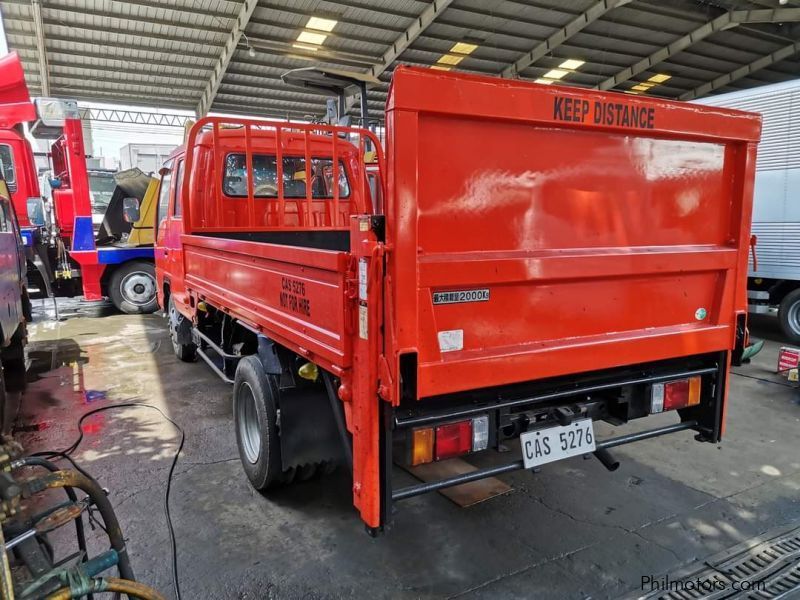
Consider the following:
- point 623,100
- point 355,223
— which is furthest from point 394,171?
point 623,100

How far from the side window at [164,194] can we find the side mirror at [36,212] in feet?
8.06

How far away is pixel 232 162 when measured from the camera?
16.6 ft

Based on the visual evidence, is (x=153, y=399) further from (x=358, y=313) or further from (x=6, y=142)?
(x=6, y=142)

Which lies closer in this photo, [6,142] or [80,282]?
[6,142]

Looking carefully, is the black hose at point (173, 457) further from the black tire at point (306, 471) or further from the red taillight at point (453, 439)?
the red taillight at point (453, 439)

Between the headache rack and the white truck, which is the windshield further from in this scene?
the white truck

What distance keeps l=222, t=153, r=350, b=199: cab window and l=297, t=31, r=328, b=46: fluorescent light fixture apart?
867 cm

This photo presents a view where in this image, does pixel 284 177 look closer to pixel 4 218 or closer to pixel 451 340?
pixel 4 218

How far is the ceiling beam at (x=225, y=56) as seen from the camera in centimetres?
1138

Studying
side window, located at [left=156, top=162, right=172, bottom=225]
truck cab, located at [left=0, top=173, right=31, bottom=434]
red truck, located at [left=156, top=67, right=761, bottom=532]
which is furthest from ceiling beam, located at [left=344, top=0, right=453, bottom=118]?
red truck, located at [left=156, top=67, right=761, bottom=532]

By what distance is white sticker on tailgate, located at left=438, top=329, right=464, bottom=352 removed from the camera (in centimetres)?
214

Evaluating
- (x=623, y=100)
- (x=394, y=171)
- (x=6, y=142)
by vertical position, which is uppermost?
(x=6, y=142)

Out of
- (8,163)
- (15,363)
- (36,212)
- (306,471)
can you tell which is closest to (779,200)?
(306,471)

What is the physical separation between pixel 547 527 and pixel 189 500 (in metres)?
2.12
